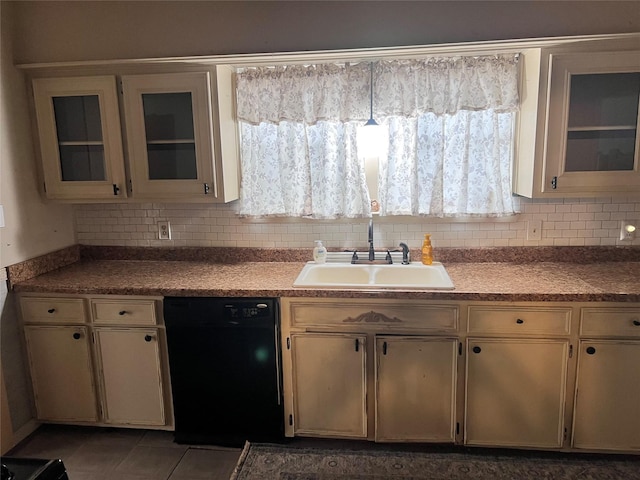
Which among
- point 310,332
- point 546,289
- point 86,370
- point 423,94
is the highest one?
point 423,94

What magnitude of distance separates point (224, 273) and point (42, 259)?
41.7 inches

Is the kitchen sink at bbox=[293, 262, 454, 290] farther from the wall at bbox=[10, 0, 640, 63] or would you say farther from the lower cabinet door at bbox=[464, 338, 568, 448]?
the wall at bbox=[10, 0, 640, 63]

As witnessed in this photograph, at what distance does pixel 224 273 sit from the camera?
254 centimetres

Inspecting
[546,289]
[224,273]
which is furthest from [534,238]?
[224,273]

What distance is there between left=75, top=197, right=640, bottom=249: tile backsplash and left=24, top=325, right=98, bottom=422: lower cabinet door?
27.3 inches

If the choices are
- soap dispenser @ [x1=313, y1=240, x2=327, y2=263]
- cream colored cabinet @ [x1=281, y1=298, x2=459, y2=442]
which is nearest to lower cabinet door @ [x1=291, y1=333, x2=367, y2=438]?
cream colored cabinet @ [x1=281, y1=298, x2=459, y2=442]

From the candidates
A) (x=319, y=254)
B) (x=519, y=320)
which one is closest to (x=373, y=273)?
(x=319, y=254)

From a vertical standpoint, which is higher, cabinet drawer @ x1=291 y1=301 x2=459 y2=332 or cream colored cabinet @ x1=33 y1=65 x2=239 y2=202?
cream colored cabinet @ x1=33 y1=65 x2=239 y2=202

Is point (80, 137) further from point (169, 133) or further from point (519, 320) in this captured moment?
point (519, 320)

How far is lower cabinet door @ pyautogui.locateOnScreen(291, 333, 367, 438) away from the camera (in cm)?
224

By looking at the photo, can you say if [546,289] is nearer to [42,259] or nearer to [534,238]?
[534,238]

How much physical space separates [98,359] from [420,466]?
1.74 m

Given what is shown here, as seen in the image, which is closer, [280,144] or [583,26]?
[583,26]

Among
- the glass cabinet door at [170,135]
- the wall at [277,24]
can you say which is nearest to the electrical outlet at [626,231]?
the wall at [277,24]
